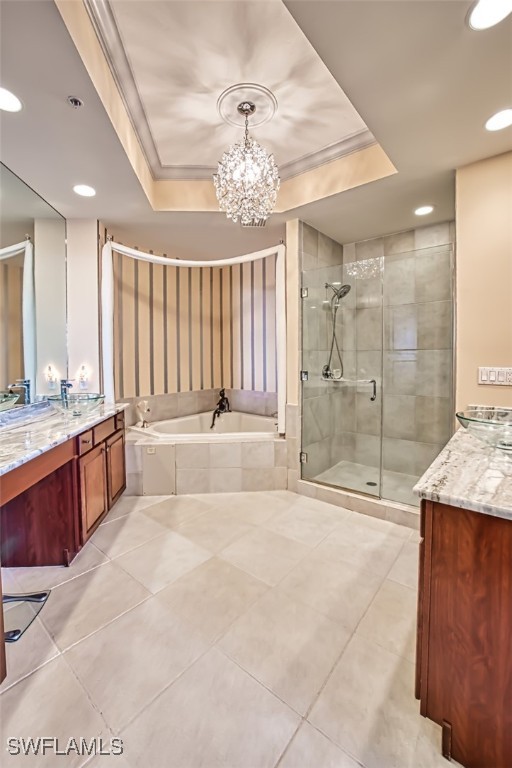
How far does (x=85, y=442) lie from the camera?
2164mm

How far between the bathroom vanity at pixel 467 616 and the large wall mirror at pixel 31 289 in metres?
2.70

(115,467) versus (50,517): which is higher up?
(115,467)

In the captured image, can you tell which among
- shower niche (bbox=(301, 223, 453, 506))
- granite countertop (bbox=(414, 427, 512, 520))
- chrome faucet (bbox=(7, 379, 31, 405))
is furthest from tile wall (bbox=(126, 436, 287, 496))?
granite countertop (bbox=(414, 427, 512, 520))

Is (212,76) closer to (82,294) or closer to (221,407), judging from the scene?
(82,294)

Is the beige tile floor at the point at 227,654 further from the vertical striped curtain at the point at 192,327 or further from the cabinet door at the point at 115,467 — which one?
the vertical striped curtain at the point at 192,327

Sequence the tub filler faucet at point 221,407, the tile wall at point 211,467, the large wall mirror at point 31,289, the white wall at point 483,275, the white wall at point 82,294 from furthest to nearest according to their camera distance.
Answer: the tub filler faucet at point 221,407 → the tile wall at point 211,467 → the white wall at point 82,294 → the large wall mirror at point 31,289 → the white wall at point 483,275

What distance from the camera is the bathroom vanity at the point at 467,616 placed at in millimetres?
921

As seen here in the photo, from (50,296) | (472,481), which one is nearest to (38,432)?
(50,296)

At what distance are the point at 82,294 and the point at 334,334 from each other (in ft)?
8.33

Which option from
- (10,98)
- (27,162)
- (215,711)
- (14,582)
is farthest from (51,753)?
(27,162)

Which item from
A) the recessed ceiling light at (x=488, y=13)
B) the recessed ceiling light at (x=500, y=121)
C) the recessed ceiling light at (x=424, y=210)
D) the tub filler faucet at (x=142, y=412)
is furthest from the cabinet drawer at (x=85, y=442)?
the recessed ceiling light at (x=424, y=210)

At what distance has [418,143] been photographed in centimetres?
188

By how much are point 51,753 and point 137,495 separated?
6.73 feet

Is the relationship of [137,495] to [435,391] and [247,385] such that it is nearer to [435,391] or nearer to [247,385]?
[247,385]
